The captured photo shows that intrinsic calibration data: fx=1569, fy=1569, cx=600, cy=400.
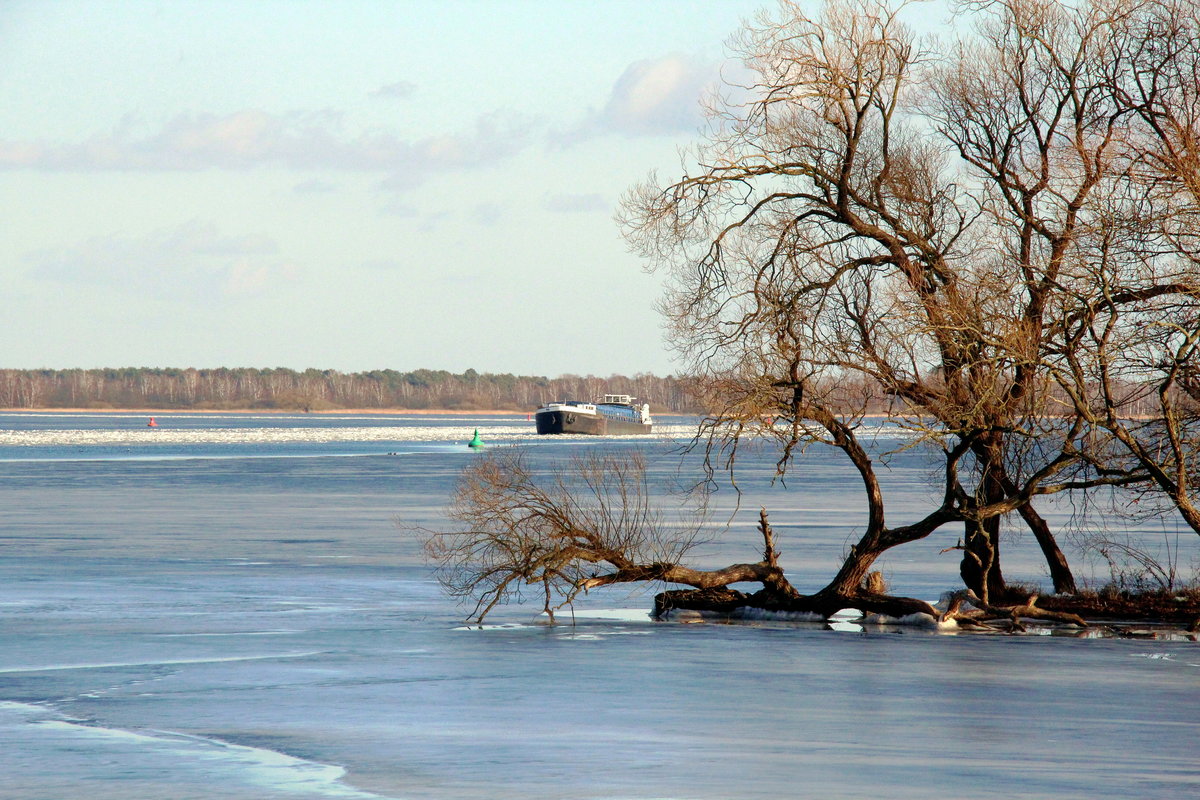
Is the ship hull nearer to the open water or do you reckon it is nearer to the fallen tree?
the open water

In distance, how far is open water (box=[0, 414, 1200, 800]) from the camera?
10562mm

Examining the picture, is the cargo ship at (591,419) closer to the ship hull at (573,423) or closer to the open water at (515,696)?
the ship hull at (573,423)

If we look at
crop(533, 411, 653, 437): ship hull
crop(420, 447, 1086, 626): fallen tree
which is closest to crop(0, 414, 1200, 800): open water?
crop(420, 447, 1086, 626): fallen tree

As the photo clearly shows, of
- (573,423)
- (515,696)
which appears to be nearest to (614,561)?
(515,696)

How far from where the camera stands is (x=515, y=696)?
1385 centimetres

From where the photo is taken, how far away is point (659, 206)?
19.8 metres

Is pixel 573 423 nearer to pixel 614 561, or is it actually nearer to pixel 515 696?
pixel 614 561

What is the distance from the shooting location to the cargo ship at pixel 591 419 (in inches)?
4769

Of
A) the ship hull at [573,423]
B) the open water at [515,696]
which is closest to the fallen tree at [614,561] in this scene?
the open water at [515,696]

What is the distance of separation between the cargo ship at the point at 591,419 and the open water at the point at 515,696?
94.1 meters

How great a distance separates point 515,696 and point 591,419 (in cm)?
10822

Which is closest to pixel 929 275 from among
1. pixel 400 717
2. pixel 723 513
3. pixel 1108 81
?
pixel 1108 81

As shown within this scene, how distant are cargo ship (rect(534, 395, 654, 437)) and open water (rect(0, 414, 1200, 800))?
94.1 metres

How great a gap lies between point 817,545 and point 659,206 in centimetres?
1033
